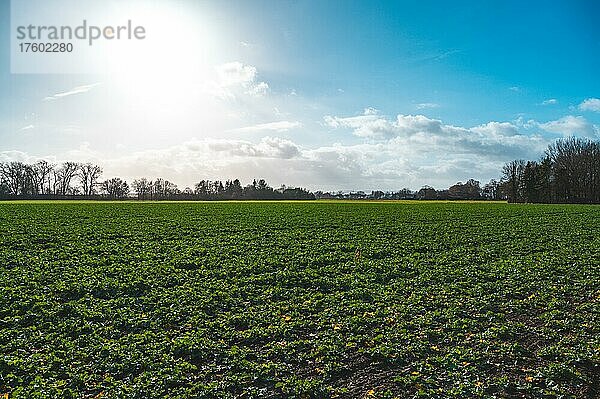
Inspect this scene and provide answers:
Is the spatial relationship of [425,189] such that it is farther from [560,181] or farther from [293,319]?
[293,319]

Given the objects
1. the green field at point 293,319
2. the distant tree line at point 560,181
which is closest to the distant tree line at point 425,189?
the distant tree line at point 560,181

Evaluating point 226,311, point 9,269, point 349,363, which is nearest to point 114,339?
point 226,311

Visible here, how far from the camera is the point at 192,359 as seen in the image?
Answer: 11.5m

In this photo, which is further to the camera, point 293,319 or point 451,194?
point 451,194

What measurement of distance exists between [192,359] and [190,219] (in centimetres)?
2835

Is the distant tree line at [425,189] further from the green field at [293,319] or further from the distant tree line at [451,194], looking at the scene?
the green field at [293,319]

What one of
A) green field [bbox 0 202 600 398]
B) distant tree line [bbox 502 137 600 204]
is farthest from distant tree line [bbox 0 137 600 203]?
green field [bbox 0 202 600 398]

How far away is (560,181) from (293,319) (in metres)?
114

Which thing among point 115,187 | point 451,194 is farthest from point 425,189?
point 115,187

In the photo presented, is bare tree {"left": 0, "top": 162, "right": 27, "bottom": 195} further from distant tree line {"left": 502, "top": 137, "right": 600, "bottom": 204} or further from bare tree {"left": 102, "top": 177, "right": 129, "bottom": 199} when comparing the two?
distant tree line {"left": 502, "top": 137, "right": 600, "bottom": 204}

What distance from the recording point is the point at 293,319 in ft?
46.8

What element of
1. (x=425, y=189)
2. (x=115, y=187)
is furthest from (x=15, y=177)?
(x=425, y=189)

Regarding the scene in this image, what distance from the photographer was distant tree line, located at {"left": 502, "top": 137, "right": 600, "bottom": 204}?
109 m

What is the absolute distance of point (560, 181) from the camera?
11031 centimetres
